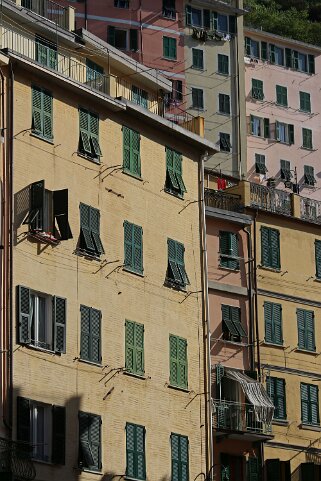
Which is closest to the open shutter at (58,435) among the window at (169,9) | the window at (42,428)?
the window at (42,428)

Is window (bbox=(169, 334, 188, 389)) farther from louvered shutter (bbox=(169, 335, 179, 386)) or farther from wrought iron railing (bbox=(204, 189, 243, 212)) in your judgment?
wrought iron railing (bbox=(204, 189, 243, 212))

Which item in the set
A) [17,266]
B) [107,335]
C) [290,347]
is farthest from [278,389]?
[17,266]

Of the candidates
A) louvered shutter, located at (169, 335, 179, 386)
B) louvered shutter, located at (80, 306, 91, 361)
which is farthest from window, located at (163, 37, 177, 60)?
louvered shutter, located at (80, 306, 91, 361)

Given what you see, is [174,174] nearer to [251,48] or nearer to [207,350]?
[207,350]

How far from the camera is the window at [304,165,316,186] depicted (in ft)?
332

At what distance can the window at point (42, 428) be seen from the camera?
46156 mm

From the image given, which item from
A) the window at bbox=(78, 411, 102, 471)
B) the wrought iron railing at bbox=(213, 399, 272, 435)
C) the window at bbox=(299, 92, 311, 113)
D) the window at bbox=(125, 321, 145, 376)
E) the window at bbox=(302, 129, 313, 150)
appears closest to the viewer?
the window at bbox=(78, 411, 102, 471)

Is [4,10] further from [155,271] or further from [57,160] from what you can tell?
[155,271]

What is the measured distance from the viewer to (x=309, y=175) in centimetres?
10162

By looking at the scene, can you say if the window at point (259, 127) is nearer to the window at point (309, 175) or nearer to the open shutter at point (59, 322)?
the window at point (309, 175)

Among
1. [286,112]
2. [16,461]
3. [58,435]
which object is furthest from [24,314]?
[286,112]

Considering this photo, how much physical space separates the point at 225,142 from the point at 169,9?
29.5 feet

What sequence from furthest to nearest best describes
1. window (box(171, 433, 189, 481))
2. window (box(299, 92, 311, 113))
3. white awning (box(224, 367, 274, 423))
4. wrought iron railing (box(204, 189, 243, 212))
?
window (box(299, 92, 311, 113)) < wrought iron railing (box(204, 189, 243, 212)) < white awning (box(224, 367, 274, 423)) < window (box(171, 433, 189, 481))

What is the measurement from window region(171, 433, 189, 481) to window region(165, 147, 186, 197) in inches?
356
